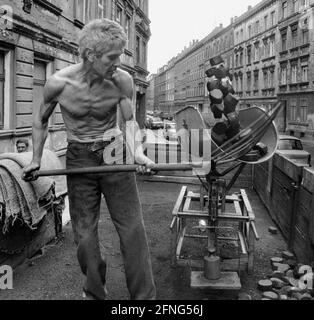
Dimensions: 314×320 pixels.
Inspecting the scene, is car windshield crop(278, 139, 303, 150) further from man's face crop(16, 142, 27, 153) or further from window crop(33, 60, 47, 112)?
man's face crop(16, 142, 27, 153)

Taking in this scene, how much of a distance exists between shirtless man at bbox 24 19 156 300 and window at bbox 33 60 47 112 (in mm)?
8099

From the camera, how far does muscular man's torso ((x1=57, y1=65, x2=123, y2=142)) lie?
3.35 m

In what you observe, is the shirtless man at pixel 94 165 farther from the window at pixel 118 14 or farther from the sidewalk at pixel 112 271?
the window at pixel 118 14

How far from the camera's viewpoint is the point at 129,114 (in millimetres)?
3523

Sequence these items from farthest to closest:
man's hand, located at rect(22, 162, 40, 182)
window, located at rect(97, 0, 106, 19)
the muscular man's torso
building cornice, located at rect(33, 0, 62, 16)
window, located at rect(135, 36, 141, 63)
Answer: window, located at rect(135, 36, 141, 63), window, located at rect(97, 0, 106, 19), building cornice, located at rect(33, 0, 62, 16), man's hand, located at rect(22, 162, 40, 182), the muscular man's torso

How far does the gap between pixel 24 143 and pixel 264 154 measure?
19.5 ft

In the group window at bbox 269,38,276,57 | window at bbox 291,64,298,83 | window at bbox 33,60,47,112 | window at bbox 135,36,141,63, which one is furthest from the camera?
window at bbox 269,38,276,57

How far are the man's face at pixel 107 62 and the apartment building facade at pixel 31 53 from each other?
20.8ft

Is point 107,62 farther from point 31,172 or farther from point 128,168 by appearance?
point 31,172

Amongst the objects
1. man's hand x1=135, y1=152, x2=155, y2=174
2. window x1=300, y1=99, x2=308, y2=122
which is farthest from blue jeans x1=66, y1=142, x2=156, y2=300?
window x1=300, y1=99, x2=308, y2=122

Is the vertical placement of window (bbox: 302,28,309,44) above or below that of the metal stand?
above

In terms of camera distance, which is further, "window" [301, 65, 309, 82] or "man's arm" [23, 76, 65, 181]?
"window" [301, 65, 309, 82]

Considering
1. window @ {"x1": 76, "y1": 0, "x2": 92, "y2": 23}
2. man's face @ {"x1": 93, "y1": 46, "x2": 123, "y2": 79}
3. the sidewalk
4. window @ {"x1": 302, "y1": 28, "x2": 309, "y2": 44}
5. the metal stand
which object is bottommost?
the sidewalk
